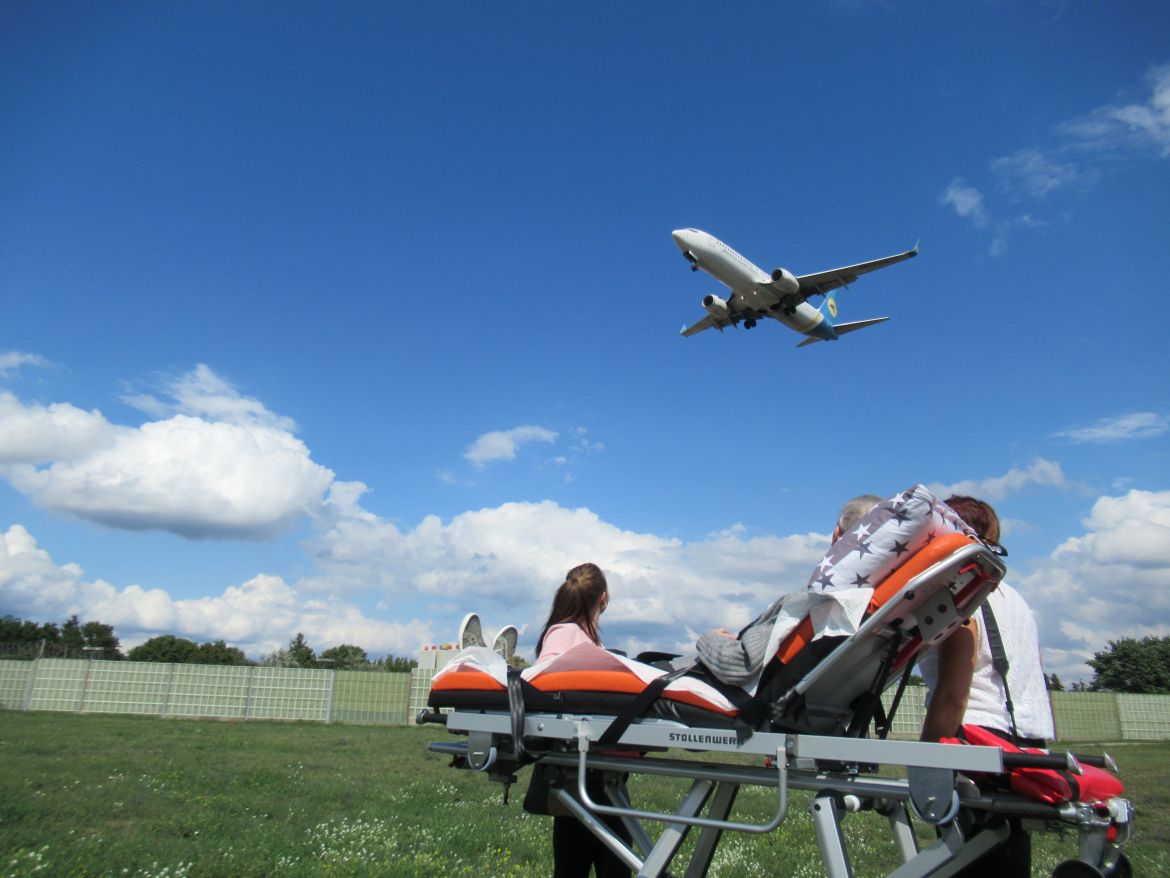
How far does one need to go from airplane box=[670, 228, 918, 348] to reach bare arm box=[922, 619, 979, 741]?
26212 millimetres

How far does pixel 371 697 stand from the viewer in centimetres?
3138

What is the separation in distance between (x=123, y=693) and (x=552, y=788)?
34.7 meters

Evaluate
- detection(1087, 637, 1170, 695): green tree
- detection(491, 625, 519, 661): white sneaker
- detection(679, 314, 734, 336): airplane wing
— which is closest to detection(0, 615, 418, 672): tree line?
detection(679, 314, 734, 336): airplane wing

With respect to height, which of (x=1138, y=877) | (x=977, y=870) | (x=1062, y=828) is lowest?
(x=1138, y=877)

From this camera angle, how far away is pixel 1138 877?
6.19 meters

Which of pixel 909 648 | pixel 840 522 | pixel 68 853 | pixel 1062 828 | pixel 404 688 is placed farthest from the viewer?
pixel 404 688

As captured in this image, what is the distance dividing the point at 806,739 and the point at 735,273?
27391 mm

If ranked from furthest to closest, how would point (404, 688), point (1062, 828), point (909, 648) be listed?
point (404, 688) → point (909, 648) → point (1062, 828)

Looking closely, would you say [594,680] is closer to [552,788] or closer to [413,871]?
[552,788]

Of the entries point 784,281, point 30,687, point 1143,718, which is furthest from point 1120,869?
point 1143,718

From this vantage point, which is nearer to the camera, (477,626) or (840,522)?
(840,522)

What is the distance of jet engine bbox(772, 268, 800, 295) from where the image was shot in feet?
93.0

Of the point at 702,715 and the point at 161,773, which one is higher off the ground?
the point at 702,715

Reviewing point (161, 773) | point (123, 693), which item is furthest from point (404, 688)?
point (161, 773)
